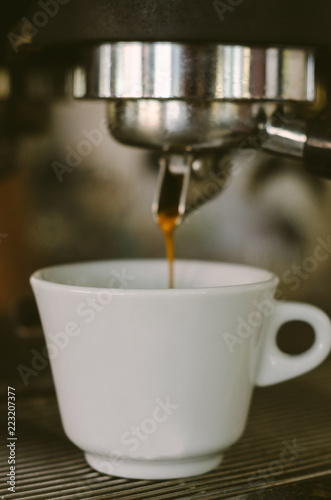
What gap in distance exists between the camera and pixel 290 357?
0.45 metres

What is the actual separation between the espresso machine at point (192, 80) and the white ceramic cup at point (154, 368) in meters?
0.02

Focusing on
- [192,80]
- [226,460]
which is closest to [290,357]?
[226,460]

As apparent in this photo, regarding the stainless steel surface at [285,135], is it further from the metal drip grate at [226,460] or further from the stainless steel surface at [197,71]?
the metal drip grate at [226,460]

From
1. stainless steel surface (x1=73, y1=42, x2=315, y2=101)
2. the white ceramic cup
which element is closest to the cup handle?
the white ceramic cup

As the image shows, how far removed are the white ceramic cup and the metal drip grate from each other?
0.5 inches

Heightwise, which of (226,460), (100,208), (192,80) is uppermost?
(192,80)

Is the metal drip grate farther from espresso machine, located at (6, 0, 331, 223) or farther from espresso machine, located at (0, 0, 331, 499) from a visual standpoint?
espresso machine, located at (6, 0, 331, 223)

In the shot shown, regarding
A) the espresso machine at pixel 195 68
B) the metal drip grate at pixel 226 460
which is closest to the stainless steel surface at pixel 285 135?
the espresso machine at pixel 195 68

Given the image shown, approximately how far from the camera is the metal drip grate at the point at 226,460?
1.25 feet

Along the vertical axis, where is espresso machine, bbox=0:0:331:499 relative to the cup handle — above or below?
above

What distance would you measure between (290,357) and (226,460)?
0.07 metres

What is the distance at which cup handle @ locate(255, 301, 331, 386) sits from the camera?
44 cm

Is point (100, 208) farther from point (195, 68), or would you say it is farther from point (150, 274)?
point (195, 68)

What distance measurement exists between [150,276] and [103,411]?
0.12 m
